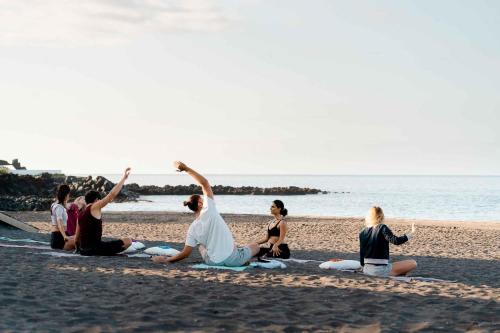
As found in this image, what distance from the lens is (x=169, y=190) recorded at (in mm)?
77000

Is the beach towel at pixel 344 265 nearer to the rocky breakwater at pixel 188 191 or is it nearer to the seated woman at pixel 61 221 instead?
the seated woman at pixel 61 221

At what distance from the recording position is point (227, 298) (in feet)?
23.9

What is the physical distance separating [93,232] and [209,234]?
99.2 inches

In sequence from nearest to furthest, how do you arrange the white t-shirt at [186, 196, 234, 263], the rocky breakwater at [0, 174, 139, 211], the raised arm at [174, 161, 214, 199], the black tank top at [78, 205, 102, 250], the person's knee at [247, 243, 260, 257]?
the raised arm at [174, 161, 214, 199] → the white t-shirt at [186, 196, 234, 263] → the person's knee at [247, 243, 260, 257] → the black tank top at [78, 205, 102, 250] → the rocky breakwater at [0, 174, 139, 211]

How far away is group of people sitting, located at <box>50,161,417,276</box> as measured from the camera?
8.87 metres

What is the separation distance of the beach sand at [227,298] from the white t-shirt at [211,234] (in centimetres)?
39

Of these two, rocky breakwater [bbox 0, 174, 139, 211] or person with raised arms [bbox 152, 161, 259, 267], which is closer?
person with raised arms [bbox 152, 161, 259, 267]

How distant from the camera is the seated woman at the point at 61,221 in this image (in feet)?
37.0

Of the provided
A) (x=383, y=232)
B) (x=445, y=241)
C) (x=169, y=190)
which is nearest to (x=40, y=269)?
(x=383, y=232)

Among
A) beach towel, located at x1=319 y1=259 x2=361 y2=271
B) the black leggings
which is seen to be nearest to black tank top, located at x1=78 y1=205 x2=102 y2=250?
the black leggings

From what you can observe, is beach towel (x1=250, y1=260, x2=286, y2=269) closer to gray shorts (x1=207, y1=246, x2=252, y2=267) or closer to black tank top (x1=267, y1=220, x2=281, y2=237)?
gray shorts (x1=207, y1=246, x2=252, y2=267)

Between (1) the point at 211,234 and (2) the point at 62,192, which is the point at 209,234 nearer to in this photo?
(1) the point at 211,234

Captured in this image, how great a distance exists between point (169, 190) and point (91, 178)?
1882 centimetres

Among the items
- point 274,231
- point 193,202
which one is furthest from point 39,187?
point 193,202
